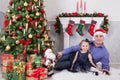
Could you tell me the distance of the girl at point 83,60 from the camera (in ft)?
13.4

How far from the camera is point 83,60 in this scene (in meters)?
4.10

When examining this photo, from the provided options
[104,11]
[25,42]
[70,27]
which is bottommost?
[25,42]

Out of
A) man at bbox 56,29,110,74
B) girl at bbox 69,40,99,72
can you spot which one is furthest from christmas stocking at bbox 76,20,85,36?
girl at bbox 69,40,99,72

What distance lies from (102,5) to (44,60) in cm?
197

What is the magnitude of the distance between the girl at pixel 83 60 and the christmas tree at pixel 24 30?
0.53 metres

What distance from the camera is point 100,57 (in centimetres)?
418

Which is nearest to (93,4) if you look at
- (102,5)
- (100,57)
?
(102,5)

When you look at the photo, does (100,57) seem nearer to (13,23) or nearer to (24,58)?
(24,58)

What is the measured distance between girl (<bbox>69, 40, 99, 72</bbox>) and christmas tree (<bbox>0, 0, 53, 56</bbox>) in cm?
53

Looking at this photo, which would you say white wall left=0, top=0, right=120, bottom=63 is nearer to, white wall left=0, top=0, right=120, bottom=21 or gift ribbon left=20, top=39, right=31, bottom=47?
white wall left=0, top=0, right=120, bottom=21

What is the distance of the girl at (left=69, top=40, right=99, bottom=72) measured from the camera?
4098 millimetres

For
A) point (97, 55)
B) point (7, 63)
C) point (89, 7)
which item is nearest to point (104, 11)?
point (89, 7)

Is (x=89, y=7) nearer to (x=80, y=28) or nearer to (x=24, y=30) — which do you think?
(x=80, y=28)

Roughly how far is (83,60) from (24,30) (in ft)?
3.36
